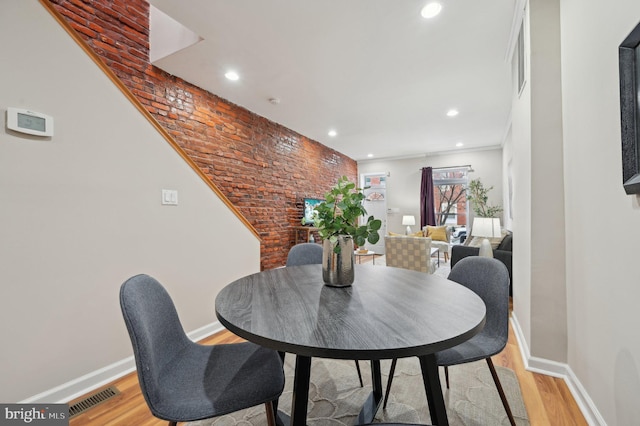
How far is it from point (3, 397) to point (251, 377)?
56.4 inches

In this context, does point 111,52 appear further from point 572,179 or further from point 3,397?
point 572,179

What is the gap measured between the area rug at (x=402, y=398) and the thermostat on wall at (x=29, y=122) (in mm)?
1790

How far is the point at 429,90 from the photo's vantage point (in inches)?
138

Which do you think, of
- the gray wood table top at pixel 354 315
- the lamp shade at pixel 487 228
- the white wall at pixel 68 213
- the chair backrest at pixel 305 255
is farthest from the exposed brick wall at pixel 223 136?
the lamp shade at pixel 487 228

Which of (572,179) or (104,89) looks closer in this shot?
A: (572,179)

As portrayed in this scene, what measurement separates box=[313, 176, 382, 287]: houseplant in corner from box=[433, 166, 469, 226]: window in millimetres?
6537

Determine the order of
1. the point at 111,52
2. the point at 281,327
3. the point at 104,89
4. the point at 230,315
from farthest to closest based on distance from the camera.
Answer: the point at 111,52
the point at 104,89
the point at 230,315
the point at 281,327

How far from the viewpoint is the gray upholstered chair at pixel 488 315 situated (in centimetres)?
117

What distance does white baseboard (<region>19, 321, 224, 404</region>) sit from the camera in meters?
1.51

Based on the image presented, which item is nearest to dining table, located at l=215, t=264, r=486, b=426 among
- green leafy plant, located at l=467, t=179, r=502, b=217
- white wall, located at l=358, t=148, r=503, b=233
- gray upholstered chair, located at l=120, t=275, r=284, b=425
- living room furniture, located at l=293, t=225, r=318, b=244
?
gray upholstered chair, located at l=120, t=275, r=284, b=425

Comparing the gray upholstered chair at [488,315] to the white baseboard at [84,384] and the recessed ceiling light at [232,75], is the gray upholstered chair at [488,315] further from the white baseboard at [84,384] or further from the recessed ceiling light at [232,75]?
the recessed ceiling light at [232,75]

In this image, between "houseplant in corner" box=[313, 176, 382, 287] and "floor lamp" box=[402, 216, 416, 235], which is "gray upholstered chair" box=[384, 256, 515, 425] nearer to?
"houseplant in corner" box=[313, 176, 382, 287]

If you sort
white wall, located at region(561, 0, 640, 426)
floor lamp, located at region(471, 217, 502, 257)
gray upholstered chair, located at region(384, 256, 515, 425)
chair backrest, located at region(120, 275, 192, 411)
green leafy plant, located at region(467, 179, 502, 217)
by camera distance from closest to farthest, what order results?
1. chair backrest, located at region(120, 275, 192, 411)
2. white wall, located at region(561, 0, 640, 426)
3. gray upholstered chair, located at region(384, 256, 515, 425)
4. floor lamp, located at region(471, 217, 502, 257)
5. green leafy plant, located at region(467, 179, 502, 217)

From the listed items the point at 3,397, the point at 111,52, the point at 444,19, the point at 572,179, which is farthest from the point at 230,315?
the point at 111,52
